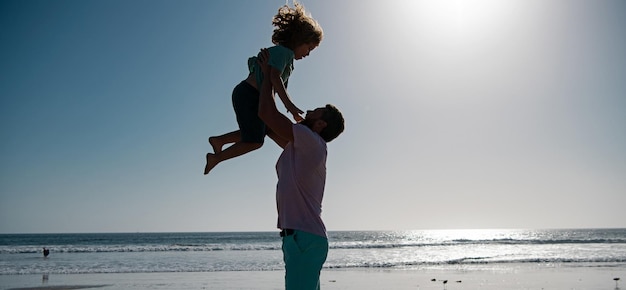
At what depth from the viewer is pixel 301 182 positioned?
90.2 inches

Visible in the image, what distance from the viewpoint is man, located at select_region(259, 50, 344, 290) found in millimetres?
2238

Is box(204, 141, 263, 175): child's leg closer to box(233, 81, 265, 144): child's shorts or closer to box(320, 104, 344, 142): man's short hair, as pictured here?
box(233, 81, 265, 144): child's shorts

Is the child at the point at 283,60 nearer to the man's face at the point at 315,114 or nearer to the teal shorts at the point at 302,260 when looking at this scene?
the man's face at the point at 315,114

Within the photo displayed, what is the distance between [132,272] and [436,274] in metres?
7.82

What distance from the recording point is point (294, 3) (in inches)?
112

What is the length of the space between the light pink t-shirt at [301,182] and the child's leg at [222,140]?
41.8 inches

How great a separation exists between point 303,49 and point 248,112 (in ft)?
1.33

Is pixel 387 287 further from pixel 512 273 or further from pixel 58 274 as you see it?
pixel 58 274

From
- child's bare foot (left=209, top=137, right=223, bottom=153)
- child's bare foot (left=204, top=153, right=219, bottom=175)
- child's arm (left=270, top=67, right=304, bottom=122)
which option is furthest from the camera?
child's bare foot (left=209, top=137, right=223, bottom=153)

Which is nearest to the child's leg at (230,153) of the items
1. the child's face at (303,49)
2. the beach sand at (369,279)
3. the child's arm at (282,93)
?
the child's arm at (282,93)

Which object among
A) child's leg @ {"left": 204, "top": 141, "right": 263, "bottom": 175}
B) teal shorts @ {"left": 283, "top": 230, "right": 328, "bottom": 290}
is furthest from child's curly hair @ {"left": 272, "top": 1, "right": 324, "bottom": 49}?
teal shorts @ {"left": 283, "top": 230, "right": 328, "bottom": 290}

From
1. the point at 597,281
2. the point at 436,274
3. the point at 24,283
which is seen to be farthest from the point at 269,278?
the point at 597,281

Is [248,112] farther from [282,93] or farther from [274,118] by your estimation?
[274,118]

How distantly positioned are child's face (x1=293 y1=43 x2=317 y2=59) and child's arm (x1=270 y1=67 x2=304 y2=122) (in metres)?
0.28
